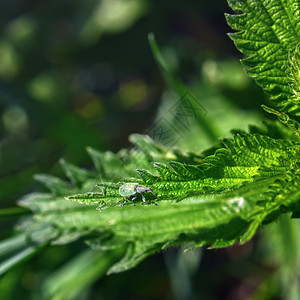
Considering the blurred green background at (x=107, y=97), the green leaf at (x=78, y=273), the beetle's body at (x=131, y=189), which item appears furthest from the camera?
the blurred green background at (x=107, y=97)

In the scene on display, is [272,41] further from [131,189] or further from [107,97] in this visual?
[107,97]

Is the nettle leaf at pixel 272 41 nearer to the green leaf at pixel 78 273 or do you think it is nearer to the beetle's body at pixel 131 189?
the beetle's body at pixel 131 189

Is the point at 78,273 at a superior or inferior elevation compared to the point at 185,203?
inferior

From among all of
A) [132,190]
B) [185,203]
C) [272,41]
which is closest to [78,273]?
[185,203]

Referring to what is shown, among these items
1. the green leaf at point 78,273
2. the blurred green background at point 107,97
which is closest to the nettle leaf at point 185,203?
the green leaf at point 78,273

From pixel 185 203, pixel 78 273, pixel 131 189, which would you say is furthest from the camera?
pixel 78 273

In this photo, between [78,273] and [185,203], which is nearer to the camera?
[185,203]

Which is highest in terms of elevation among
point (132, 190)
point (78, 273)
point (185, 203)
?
point (132, 190)
